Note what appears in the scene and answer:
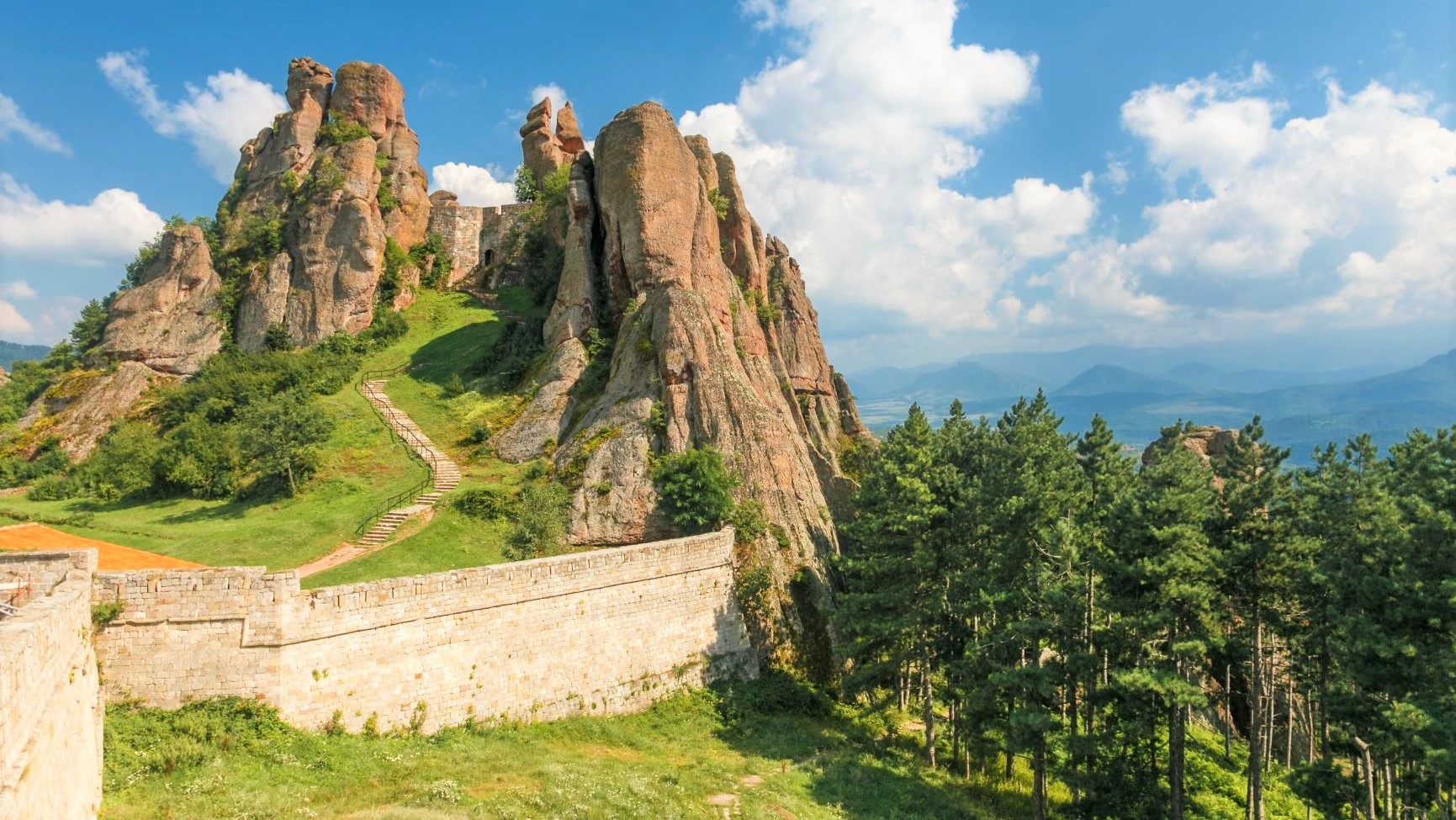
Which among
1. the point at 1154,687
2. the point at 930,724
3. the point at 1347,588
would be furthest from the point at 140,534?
the point at 1347,588

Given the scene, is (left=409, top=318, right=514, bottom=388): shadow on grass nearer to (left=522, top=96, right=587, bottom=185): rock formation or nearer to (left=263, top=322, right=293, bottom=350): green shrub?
(left=263, top=322, right=293, bottom=350): green shrub

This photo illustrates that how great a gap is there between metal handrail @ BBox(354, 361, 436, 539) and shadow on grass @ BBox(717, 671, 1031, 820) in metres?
16.0

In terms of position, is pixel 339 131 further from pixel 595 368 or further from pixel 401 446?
pixel 595 368

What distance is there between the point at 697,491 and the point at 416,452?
51.6 ft

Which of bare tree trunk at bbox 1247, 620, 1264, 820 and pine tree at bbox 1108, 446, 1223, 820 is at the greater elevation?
pine tree at bbox 1108, 446, 1223, 820

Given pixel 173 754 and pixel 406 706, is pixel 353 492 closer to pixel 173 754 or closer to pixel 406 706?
pixel 406 706

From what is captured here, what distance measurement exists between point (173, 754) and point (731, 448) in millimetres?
21902

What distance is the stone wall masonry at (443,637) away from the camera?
16.0m

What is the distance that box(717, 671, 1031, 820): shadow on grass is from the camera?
70.3ft

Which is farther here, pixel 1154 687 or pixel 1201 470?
pixel 1201 470

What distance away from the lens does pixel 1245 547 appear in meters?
21.9

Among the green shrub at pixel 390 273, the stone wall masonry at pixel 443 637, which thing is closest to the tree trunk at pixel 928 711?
the stone wall masonry at pixel 443 637

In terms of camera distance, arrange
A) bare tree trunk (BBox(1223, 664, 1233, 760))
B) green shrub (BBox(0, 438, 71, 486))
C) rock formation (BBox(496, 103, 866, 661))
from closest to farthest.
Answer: rock formation (BBox(496, 103, 866, 661))
bare tree trunk (BBox(1223, 664, 1233, 760))
green shrub (BBox(0, 438, 71, 486))

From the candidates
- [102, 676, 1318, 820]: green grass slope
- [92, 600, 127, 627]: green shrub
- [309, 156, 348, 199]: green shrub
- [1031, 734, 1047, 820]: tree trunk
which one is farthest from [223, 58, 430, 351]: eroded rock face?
[1031, 734, 1047, 820]: tree trunk
